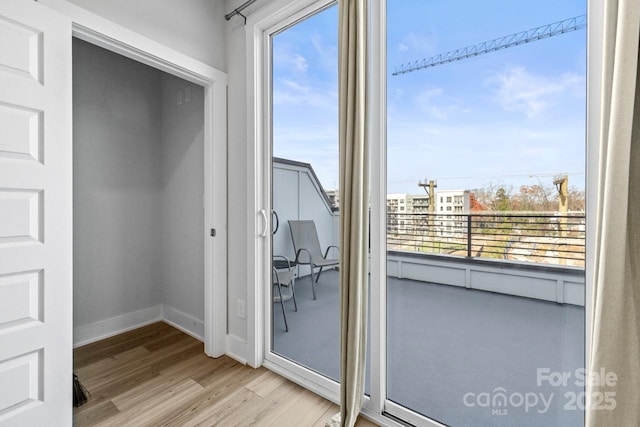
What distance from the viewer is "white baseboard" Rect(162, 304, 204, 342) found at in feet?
8.70

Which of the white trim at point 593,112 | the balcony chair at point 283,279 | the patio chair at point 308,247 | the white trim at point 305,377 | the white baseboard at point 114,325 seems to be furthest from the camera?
the white baseboard at point 114,325

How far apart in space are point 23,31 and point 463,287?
2.32 meters

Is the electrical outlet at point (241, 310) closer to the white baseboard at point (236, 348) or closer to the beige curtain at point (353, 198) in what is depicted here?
the white baseboard at point (236, 348)

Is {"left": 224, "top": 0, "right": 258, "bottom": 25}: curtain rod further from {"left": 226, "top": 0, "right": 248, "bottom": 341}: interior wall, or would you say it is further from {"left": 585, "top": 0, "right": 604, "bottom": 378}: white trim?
{"left": 585, "top": 0, "right": 604, "bottom": 378}: white trim

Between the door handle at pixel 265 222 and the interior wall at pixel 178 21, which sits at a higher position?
the interior wall at pixel 178 21

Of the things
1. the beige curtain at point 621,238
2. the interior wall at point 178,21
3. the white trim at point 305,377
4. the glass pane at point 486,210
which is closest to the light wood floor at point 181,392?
the white trim at point 305,377

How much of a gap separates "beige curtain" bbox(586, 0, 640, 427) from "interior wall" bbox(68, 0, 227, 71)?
2.18m

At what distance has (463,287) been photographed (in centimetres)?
147

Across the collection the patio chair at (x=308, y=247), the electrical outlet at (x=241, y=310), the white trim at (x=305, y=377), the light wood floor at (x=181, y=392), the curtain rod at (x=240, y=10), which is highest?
the curtain rod at (x=240, y=10)

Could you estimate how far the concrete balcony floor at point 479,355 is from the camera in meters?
1.25

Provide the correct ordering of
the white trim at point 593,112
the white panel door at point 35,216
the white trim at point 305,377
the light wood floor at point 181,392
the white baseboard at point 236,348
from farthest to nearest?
1. the white baseboard at point 236,348
2. the white trim at point 305,377
3. the light wood floor at point 181,392
4. the white panel door at point 35,216
5. the white trim at point 593,112

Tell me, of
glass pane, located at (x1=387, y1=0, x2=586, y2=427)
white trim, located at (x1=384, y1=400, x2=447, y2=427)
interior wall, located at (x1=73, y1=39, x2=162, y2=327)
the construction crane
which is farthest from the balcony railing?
interior wall, located at (x1=73, y1=39, x2=162, y2=327)

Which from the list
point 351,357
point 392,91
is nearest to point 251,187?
point 392,91

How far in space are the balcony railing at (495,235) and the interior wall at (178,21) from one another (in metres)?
1.76
